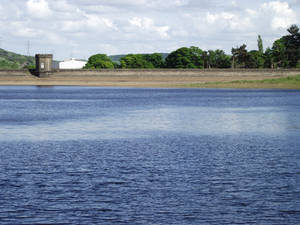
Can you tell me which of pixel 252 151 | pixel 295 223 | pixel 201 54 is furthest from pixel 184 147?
pixel 201 54

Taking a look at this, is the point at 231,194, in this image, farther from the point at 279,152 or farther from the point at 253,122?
the point at 253,122

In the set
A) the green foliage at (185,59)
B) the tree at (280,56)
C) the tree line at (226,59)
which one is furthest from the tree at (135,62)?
the tree at (280,56)

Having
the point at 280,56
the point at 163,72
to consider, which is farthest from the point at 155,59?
the point at 163,72

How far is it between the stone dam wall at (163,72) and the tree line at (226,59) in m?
28.0

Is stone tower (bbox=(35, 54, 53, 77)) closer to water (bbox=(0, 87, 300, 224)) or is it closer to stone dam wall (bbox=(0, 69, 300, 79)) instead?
stone dam wall (bbox=(0, 69, 300, 79))

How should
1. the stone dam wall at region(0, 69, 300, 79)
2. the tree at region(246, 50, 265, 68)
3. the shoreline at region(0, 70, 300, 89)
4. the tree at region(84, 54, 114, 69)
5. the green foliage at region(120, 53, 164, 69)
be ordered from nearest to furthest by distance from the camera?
the shoreline at region(0, 70, 300, 89), the stone dam wall at region(0, 69, 300, 79), the green foliage at region(120, 53, 164, 69), the tree at region(246, 50, 265, 68), the tree at region(84, 54, 114, 69)

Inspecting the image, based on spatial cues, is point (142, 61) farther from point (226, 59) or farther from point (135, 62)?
point (226, 59)

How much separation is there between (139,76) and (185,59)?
30.2 meters

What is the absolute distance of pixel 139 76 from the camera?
479 ft

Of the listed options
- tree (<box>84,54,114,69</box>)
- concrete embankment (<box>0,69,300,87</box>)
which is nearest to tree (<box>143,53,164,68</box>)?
tree (<box>84,54,114,69</box>)

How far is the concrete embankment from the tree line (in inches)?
A: 1097

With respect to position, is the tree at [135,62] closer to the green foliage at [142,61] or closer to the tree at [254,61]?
the green foliage at [142,61]

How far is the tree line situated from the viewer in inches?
6767

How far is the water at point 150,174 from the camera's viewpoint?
1555cm
